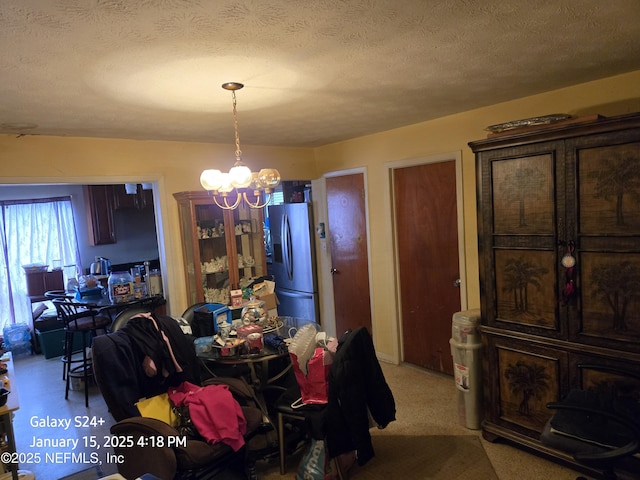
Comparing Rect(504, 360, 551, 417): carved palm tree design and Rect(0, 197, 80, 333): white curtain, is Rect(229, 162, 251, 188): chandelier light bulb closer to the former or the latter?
Rect(504, 360, 551, 417): carved palm tree design

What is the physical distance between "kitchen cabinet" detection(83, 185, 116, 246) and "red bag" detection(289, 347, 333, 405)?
15.0 ft

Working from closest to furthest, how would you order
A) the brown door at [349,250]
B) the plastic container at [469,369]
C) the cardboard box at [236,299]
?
the plastic container at [469,369]
the cardboard box at [236,299]
the brown door at [349,250]

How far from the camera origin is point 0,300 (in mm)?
5320

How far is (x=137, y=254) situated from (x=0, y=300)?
173 cm

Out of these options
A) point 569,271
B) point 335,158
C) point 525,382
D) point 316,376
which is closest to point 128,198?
point 335,158

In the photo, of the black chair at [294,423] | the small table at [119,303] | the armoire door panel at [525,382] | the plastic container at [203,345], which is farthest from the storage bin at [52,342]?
the armoire door panel at [525,382]

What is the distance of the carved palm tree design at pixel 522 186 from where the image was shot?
8.08 feet

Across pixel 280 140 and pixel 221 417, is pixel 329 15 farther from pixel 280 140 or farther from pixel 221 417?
pixel 280 140

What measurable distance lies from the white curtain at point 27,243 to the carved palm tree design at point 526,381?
5.66 meters

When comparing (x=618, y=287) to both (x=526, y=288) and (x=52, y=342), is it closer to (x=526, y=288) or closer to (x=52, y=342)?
(x=526, y=288)

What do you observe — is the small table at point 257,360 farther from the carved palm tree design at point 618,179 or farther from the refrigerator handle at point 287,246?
the refrigerator handle at point 287,246

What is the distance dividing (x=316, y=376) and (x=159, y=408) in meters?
0.93

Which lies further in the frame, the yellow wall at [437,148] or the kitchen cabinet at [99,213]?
the kitchen cabinet at [99,213]

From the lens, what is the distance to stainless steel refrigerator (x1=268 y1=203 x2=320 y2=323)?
4.99 metres
